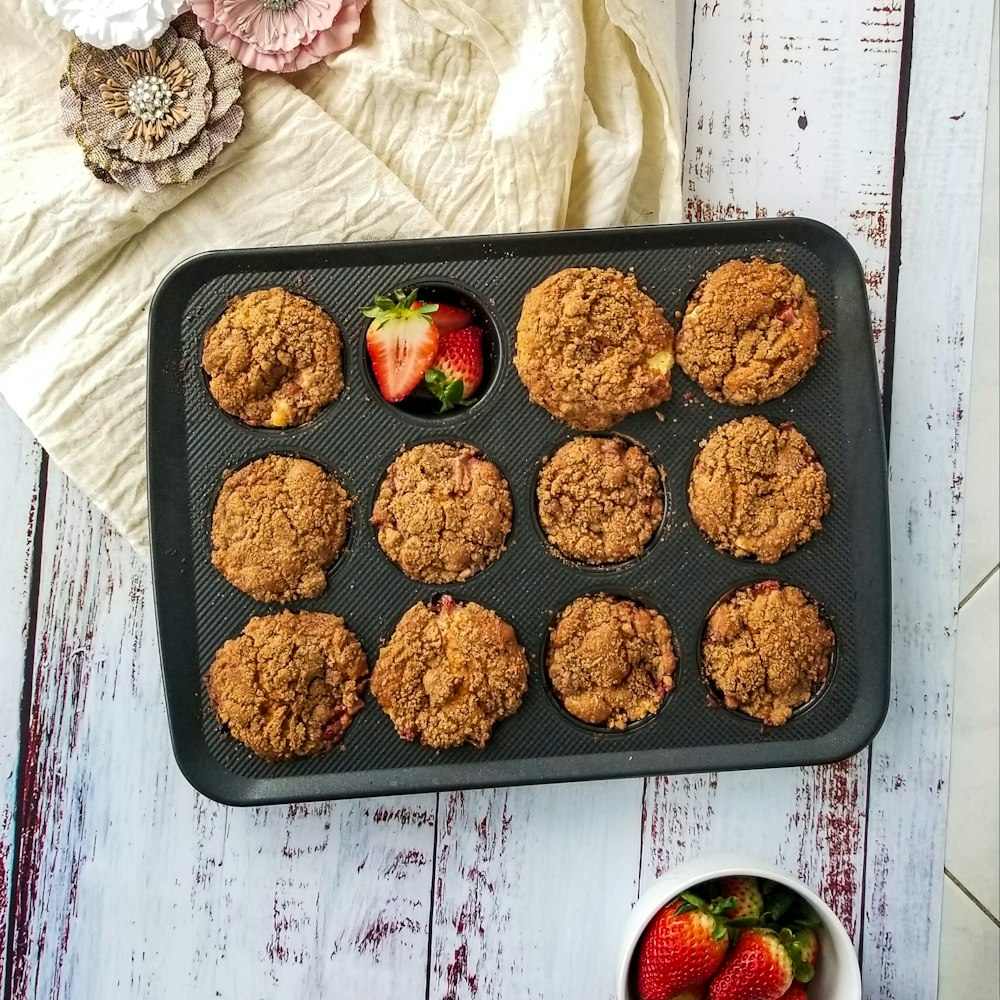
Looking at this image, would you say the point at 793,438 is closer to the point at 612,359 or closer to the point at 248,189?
the point at 612,359

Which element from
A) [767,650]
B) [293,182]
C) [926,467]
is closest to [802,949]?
[767,650]

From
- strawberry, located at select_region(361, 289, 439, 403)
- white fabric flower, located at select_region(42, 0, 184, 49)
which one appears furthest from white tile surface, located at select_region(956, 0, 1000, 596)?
white fabric flower, located at select_region(42, 0, 184, 49)

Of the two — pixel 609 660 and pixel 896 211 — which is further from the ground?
pixel 896 211

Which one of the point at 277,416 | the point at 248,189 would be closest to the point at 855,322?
the point at 277,416

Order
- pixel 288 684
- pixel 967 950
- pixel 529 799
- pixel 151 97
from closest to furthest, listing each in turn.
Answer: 1. pixel 288 684
2. pixel 151 97
3. pixel 529 799
4. pixel 967 950

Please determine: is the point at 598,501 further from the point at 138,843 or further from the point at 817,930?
the point at 138,843

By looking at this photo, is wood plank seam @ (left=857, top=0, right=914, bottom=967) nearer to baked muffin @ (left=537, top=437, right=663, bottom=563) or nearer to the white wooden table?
the white wooden table
